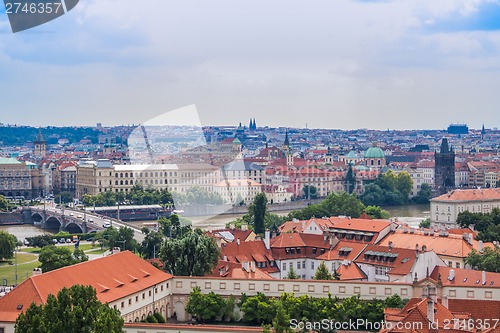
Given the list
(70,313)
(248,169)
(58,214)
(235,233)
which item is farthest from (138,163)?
(70,313)

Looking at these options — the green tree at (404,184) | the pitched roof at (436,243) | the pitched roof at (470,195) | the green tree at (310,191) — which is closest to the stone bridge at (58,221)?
the pitched roof at (470,195)

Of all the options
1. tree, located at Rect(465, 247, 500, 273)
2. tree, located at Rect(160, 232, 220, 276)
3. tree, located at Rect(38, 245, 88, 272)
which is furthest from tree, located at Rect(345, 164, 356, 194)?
tree, located at Rect(160, 232, 220, 276)

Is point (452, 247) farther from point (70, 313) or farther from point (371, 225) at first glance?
point (70, 313)

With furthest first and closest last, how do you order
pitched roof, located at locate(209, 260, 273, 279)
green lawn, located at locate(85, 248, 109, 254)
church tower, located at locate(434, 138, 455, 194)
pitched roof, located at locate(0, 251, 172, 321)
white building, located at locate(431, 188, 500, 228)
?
1. church tower, located at locate(434, 138, 455, 194)
2. white building, located at locate(431, 188, 500, 228)
3. green lawn, located at locate(85, 248, 109, 254)
4. pitched roof, located at locate(209, 260, 273, 279)
5. pitched roof, located at locate(0, 251, 172, 321)

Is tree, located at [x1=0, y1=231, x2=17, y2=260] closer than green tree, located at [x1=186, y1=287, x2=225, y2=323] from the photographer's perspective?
No

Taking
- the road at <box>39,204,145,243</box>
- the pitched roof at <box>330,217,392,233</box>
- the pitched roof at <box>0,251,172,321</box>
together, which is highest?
the pitched roof at <box>0,251,172,321</box>

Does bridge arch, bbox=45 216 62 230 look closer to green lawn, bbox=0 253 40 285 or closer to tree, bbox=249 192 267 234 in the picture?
green lawn, bbox=0 253 40 285

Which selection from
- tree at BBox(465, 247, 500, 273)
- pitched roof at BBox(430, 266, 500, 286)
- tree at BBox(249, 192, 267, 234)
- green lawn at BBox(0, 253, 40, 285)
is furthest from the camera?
tree at BBox(249, 192, 267, 234)

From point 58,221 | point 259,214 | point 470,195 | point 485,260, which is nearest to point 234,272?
point 485,260
